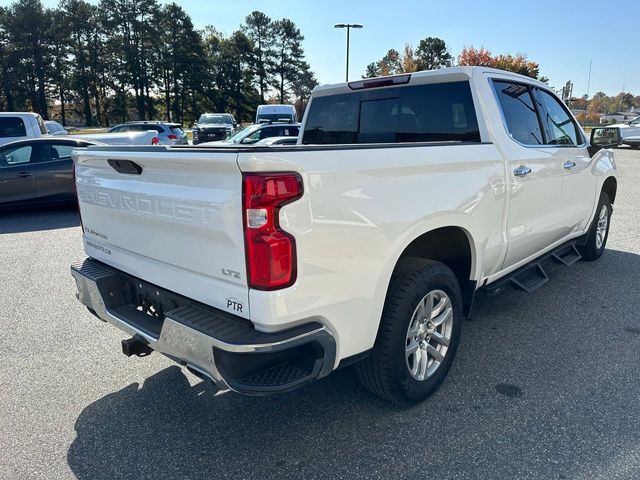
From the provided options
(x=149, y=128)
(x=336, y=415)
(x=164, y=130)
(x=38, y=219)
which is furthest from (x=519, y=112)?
(x=149, y=128)

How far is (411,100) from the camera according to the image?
364 cm

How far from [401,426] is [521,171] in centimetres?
198

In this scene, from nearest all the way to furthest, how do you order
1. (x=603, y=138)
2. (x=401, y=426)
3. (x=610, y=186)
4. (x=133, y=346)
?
(x=133, y=346) → (x=401, y=426) → (x=603, y=138) → (x=610, y=186)

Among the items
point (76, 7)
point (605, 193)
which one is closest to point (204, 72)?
point (76, 7)

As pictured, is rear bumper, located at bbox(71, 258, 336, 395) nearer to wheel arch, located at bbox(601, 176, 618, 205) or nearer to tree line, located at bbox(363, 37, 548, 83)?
wheel arch, located at bbox(601, 176, 618, 205)

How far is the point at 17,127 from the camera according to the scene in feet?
40.6

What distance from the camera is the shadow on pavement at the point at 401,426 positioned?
236 cm

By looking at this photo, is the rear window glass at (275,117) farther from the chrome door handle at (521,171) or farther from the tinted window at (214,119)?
the chrome door handle at (521,171)

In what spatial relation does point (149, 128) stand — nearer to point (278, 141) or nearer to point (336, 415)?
point (278, 141)

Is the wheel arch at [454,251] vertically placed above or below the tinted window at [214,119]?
below

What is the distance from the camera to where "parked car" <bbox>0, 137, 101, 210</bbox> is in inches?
355

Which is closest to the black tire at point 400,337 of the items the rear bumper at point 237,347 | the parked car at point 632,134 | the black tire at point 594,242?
the rear bumper at point 237,347

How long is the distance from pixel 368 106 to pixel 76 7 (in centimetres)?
6723

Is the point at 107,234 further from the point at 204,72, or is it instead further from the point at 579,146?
the point at 204,72
